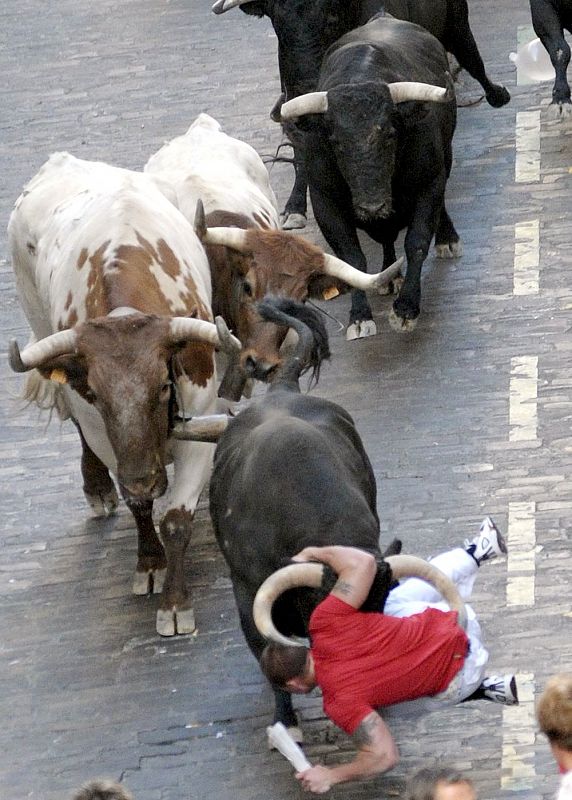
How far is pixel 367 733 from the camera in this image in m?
6.76

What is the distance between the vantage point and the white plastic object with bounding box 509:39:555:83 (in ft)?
52.8

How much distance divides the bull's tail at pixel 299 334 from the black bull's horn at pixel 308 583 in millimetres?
1448

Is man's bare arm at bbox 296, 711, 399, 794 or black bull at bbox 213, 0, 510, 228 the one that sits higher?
man's bare arm at bbox 296, 711, 399, 794

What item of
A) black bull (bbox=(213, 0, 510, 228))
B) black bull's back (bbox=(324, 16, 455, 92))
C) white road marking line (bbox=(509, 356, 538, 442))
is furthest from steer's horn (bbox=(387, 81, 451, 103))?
white road marking line (bbox=(509, 356, 538, 442))

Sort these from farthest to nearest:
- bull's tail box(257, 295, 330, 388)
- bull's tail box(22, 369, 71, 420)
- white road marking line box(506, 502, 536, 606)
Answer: bull's tail box(22, 369, 71, 420)
white road marking line box(506, 502, 536, 606)
bull's tail box(257, 295, 330, 388)

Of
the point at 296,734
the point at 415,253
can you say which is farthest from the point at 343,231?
the point at 296,734

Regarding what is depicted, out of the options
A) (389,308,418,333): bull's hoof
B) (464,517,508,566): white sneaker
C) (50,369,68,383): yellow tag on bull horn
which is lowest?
(389,308,418,333): bull's hoof

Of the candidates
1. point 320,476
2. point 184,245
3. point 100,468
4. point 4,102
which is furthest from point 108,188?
point 4,102

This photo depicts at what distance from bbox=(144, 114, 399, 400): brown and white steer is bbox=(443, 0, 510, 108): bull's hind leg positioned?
15.3 ft

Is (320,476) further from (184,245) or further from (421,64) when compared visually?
(421,64)

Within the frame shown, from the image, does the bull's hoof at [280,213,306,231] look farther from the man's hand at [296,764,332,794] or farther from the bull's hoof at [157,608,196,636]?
the man's hand at [296,764,332,794]

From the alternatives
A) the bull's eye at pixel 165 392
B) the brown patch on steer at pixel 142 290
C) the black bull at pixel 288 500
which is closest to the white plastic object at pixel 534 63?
the brown patch on steer at pixel 142 290

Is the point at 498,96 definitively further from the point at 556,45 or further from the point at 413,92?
the point at 413,92

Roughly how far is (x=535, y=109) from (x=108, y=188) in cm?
664
